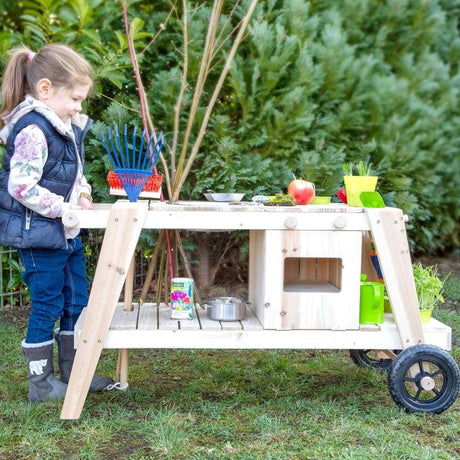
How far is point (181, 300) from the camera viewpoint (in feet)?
8.14

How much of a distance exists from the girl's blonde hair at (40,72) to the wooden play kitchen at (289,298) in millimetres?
496

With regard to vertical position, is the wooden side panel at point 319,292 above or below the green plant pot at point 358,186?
below

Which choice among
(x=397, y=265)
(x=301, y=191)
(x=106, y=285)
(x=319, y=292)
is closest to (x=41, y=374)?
(x=106, y=285)

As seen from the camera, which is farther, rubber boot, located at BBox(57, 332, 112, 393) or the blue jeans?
rubber boot, located at BBox(57, 332, 112, 393)

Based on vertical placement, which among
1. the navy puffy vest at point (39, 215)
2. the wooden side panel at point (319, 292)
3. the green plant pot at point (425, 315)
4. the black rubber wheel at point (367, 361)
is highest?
the navy puffy vest at point (39, 215)

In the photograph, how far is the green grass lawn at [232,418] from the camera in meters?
2.08

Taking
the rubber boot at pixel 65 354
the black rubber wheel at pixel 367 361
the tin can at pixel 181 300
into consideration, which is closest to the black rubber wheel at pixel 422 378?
the black rubber wheel at pixel 367 361

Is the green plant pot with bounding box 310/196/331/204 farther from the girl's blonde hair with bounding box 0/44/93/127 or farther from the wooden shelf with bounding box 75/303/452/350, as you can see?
the girl's blonde hair with bounding box 0/44/93/127

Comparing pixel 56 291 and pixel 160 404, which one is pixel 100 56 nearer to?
pixel 56 291

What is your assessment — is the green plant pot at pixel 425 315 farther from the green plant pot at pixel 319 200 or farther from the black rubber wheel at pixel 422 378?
the green plant pot at pixel 319 200

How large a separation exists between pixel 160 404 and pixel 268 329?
512mm

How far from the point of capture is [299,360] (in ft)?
10.3

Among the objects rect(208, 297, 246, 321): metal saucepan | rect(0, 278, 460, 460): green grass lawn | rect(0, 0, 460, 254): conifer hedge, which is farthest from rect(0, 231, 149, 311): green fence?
rect(208, 297, 246, 321): metal saucepan

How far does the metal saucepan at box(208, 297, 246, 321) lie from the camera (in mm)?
2471
